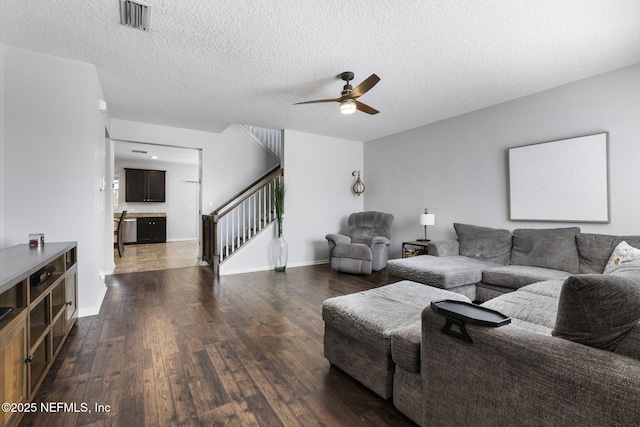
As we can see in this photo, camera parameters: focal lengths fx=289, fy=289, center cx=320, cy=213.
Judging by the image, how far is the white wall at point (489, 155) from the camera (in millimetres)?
3127

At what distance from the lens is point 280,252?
532cm

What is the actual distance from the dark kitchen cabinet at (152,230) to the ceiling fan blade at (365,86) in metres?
8.22

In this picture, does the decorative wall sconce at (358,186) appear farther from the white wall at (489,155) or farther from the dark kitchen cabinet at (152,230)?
the dark kitchen cabinet at (152,230)

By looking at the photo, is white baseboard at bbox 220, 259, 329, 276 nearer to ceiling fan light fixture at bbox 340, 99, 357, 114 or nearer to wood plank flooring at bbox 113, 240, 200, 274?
wood plank flooring at bbox 113, 240, 200, 274

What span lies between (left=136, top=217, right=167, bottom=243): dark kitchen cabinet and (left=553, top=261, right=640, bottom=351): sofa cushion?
33.1 ft

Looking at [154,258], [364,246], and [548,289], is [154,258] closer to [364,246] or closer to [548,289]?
[364,246]

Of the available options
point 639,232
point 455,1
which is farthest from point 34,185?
point 639,232

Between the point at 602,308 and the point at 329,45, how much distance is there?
2.65 metres

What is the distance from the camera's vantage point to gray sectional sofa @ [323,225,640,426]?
899 millimetres

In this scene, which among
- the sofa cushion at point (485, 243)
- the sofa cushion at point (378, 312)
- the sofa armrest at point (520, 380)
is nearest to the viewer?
the sofa armrest at point (520, 380)

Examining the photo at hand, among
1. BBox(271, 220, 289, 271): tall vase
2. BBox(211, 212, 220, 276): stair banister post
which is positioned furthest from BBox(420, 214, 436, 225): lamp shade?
BBox(211, 212, 220, 276): stair banister post

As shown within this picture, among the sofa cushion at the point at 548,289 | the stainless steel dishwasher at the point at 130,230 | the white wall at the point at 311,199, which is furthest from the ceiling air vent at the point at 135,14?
the stainless steel dishwasher at the point at 130,230

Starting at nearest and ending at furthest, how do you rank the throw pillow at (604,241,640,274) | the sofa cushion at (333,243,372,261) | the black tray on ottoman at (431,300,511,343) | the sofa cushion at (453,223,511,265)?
the black tray on ottoman at (431,300,511,343)
the throw pillow at (604,241,640,274)
the sofa cushion at (453,223,511,265)
the sofa cushion at (333,243,372,261)

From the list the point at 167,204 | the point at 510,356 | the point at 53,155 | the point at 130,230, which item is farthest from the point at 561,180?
the point at 130,230
